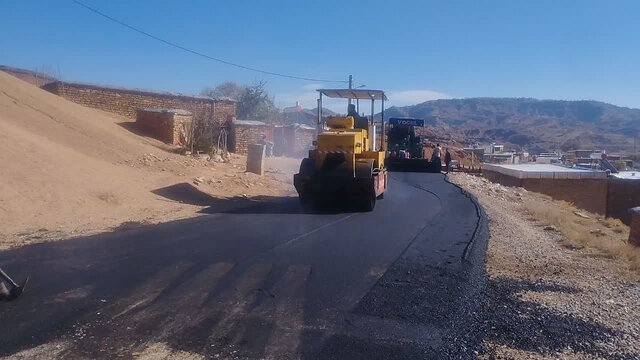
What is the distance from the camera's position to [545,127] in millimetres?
155750

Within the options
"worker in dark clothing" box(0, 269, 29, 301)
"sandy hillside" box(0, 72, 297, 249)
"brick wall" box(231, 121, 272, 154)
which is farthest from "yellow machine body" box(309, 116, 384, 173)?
"brick wall" box(231, 121, 272, 154)

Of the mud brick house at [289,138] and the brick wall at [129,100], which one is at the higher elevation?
the brick wall at [129,100]

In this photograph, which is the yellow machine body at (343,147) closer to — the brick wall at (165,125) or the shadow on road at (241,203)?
the shadow on road at (241,203)

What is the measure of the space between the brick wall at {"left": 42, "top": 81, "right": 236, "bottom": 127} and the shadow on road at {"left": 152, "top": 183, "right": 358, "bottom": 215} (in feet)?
37.4

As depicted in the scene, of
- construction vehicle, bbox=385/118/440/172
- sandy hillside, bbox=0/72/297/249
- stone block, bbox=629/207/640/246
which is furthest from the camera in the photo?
construction vehicle, bbox=385/118/440/172

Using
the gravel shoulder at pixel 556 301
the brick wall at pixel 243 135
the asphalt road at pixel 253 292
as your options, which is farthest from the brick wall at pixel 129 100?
the gravel shoulder at pixel 556 301

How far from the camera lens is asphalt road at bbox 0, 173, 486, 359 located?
6949 millimetres

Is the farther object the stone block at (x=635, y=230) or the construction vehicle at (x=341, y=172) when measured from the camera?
the construction vehicle at (x=341, y=172)

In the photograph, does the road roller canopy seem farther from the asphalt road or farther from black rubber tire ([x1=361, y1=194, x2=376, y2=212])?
the asphalt road

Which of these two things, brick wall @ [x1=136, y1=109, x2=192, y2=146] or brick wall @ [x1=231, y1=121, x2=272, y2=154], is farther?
brick wall @ [x1=231, y1=121, x2=272, y2=154]

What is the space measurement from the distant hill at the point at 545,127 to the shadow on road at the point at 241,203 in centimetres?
6220

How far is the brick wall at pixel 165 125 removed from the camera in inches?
1180

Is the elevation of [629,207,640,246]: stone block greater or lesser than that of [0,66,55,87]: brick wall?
lesser

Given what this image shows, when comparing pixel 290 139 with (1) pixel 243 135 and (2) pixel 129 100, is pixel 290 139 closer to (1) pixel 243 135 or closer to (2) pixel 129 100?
(1) pixel 243 135
